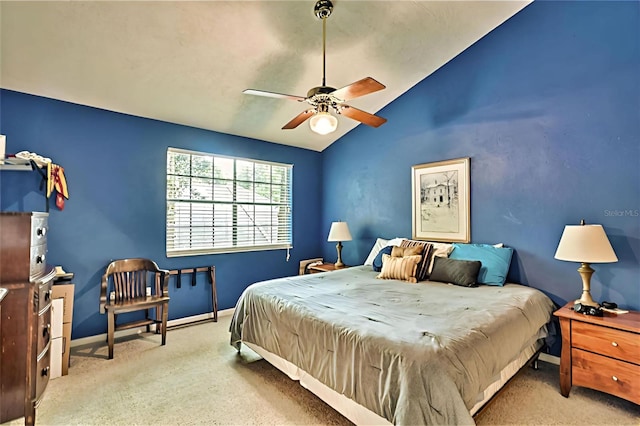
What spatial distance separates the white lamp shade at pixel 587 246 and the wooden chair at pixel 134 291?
12.1 feet

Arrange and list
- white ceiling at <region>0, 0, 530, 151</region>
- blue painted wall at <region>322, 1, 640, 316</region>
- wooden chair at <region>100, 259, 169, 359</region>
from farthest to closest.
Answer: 1. wooden chair at <region>100, 259, 169, 359</region>
2. blue painted wall at <region>322, 1, 640, 316</region>
3. white ceiling at <region>0, 0, 530, 151</region>

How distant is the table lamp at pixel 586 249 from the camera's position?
7.45 feet

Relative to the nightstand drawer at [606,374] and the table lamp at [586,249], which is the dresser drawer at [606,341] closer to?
the nightstand drawer at [606,374]

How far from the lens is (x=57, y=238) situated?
10.2ft

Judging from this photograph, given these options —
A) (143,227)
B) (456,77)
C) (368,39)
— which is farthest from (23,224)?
(456,77)

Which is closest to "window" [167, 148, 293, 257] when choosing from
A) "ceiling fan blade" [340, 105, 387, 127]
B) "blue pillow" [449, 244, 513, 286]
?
"ceiling fan blade" [340, 105, 387, 127]

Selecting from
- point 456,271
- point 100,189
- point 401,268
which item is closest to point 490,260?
point 456,271

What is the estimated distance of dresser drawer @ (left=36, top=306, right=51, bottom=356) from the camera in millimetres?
2056

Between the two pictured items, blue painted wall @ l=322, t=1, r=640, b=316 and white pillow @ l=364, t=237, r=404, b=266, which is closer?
blue painted wall @ l=322, t=1, r=640, b=316

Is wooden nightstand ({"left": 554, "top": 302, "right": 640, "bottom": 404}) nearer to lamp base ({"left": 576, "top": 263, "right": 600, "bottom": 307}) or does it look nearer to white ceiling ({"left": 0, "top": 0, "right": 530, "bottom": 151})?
lamp base ({"left": 576, "top": 263, "right": 600, "bottom": 307})

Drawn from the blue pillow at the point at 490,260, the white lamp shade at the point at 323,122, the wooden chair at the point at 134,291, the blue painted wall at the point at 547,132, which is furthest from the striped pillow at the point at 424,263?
the wooden chair at the point at 134,291

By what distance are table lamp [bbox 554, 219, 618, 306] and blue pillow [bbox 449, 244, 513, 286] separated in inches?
22.0

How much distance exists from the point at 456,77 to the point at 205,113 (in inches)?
118

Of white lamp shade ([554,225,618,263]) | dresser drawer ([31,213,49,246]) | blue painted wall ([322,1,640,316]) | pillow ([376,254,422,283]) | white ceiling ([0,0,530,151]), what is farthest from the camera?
pillow ([376,254,422,283])
